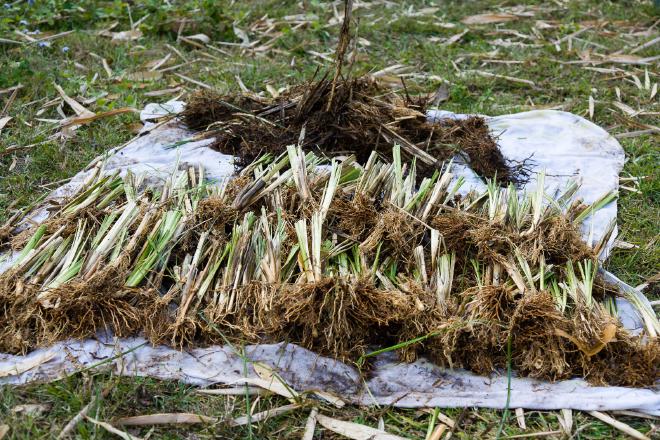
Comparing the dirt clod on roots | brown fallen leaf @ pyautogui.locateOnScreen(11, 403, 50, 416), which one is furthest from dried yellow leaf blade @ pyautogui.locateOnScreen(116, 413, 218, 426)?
the dirt clod on roots

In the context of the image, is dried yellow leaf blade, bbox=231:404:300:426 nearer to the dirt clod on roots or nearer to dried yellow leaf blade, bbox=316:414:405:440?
dried yellow leaf blade, bbox=316:414:405:440

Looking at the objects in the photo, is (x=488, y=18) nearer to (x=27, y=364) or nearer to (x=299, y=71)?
(x=299, y=71)

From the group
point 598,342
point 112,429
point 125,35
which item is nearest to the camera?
point 112,429

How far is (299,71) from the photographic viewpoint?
20.9 feet

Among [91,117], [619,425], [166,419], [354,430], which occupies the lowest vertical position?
[619,425]

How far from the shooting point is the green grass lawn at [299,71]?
9.38 feet

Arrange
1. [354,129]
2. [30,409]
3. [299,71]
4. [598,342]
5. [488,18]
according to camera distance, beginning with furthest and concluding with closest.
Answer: [488,18] < [299,71] < [354,129] < [598,342] < [30,409]

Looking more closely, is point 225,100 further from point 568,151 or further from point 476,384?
point 476,384

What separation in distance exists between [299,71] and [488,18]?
8.12ft

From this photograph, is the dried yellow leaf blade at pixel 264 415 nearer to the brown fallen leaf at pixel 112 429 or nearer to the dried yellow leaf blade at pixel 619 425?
the brown fallen leaf at pixel 112 429

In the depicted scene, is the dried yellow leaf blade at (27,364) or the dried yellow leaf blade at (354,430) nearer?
the dried yellow leaf blade at (354,430)

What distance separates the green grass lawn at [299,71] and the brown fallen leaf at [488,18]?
7cm

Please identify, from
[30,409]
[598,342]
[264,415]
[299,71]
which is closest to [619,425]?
[598,342]

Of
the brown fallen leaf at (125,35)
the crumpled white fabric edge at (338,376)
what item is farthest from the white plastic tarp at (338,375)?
the brown fallen leaf at (125,35)
